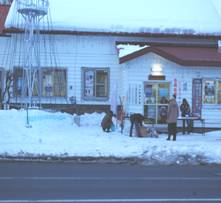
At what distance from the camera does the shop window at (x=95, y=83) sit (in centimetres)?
3033

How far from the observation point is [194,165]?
58.0ft

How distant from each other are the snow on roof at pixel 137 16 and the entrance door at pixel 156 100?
3066mm

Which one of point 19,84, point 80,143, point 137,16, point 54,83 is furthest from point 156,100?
point 80,143

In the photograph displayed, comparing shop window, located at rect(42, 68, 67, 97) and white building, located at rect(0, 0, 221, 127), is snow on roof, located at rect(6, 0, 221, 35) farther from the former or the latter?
shop window, located at rect(42, 68, 67, 97)

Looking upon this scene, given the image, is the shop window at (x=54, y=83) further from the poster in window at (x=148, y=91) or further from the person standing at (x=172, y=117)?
the person standing at (x=172, y=117)

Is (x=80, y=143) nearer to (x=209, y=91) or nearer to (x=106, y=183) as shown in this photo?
(x=106, y=183)

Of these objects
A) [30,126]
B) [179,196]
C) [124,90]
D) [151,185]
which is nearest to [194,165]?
[151,185]

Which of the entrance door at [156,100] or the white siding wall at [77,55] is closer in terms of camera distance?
the entrance door at [156,100]

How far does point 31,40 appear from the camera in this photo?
89.5 ft

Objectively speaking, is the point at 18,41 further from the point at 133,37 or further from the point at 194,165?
the point at 194,165

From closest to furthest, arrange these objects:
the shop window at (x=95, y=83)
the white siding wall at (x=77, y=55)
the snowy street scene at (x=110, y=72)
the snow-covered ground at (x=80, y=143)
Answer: the snow-covered ground at (x=80, y=143), the snowy street scene at (x=110, y=72), the white siding wall at (x=77, y=55), the shop window at (x=95, y=83)

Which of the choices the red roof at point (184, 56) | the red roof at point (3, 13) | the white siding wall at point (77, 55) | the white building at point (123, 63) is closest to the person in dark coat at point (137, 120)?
the white building at point (123, 63)

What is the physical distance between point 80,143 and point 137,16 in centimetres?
1225

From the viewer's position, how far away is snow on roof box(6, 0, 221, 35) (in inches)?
→ 1179
